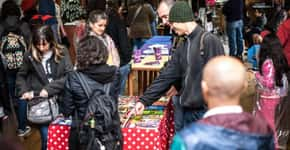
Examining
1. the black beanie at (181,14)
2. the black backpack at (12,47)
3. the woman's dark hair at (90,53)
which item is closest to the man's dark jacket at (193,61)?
the black beanie at (181,14)

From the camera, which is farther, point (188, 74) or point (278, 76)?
point (278, 76)

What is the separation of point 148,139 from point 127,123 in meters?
0.23

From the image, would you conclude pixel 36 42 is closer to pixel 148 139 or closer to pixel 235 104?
pixel 148 139

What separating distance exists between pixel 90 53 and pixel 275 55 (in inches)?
81.2

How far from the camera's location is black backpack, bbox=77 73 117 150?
11.9 feet

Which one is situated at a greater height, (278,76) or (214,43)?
(214,43)

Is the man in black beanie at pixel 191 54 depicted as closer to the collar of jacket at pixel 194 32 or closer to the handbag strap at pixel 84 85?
the collar of jacket at pixel 194 32

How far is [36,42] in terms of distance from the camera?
4.29 metres

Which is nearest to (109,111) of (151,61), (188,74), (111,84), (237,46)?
(111,84)

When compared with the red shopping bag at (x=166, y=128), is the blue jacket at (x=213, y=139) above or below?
above

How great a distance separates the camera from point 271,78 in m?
4.91

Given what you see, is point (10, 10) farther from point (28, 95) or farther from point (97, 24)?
point (28, 95)

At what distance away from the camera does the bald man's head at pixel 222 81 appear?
2.33 m

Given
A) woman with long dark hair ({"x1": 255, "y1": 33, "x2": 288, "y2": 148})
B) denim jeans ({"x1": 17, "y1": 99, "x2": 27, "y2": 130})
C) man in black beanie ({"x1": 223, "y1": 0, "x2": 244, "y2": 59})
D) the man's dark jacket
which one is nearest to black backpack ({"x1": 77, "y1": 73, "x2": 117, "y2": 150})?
the man's dark jacket
